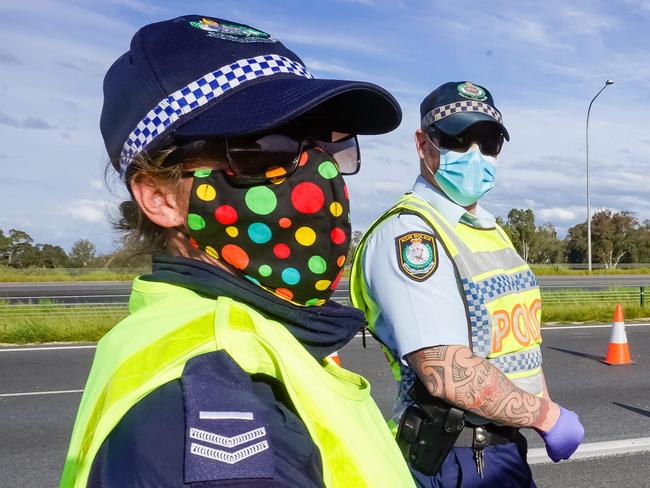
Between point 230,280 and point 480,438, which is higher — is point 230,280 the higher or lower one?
the higher one

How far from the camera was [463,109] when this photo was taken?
7.89 ft

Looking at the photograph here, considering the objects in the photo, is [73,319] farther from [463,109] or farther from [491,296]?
[491,296]

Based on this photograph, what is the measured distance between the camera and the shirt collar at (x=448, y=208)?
2.37 metres

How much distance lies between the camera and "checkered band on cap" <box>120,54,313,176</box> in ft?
3.74

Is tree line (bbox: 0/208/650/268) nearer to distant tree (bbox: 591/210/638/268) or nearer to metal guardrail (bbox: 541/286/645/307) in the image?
distant tree (bbox: 591/210/638/268)

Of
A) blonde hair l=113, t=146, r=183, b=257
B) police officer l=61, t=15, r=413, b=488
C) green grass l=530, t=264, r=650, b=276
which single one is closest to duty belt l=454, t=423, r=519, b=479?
police officer l=61, t=15, r=413, b=488

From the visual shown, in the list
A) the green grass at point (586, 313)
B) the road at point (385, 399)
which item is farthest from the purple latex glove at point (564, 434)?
the green grass at point (586, 313)

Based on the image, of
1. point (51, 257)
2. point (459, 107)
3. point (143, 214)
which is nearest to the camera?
point (143, 214)

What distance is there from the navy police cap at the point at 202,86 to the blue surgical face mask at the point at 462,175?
4.13ft

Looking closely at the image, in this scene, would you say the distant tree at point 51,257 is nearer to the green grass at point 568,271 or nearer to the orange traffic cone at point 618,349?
the green grass at point 568,271

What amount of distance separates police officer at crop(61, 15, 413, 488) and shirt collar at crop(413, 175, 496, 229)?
933mm

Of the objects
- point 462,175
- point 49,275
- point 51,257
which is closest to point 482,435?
point 462,175

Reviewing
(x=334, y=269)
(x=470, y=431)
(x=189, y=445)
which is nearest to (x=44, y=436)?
(x=470, y=431)

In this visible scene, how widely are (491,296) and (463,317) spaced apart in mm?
119
